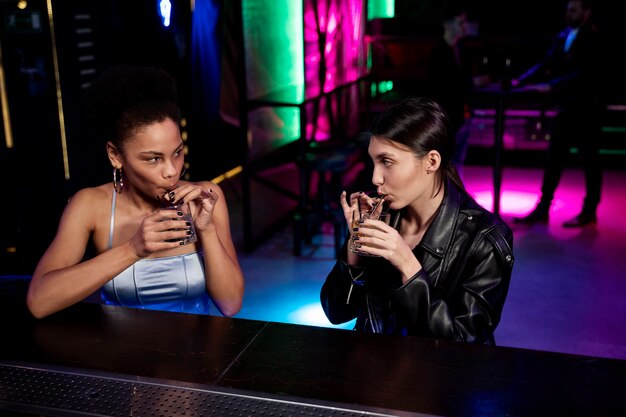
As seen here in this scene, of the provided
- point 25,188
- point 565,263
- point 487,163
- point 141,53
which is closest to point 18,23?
point 141,53

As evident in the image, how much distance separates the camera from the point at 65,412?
1.39m

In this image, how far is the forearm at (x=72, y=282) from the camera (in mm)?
1839

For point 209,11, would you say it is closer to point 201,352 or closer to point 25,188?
point 25,188

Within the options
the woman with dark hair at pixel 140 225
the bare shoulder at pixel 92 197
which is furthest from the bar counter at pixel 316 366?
the bare shoulder at pixel 92 197

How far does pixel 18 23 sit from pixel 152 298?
2.89 metres

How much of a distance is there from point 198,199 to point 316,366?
0.70m

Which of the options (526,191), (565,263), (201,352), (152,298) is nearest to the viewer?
(201,352)

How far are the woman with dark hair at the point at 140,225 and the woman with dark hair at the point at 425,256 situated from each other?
41 cm

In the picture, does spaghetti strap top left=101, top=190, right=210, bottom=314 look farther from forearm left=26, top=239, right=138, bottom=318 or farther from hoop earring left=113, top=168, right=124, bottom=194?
forearm left=26, top=239, right=138, bottom=318

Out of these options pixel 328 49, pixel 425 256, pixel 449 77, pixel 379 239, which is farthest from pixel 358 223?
pixel 328 49

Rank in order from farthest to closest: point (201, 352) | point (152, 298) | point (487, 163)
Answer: point (487, 163) < point (152, 298) < point (201, 352)

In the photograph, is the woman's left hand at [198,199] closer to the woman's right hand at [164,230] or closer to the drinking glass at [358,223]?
the woman's right hand at [164,230]

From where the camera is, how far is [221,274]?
2125mm

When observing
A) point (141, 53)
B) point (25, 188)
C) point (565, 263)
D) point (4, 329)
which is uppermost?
point (141, 53)
